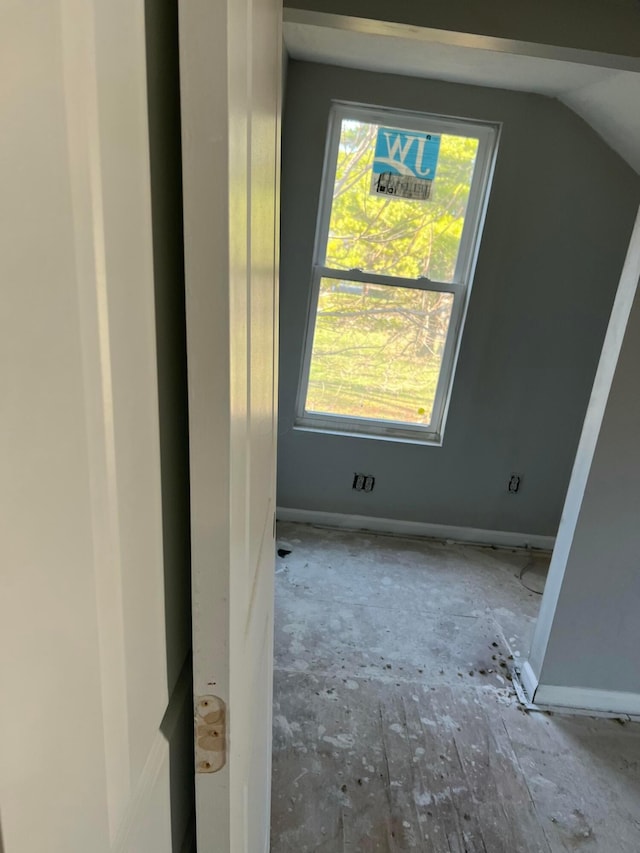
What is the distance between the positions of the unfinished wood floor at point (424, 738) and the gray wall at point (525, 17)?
2226mm

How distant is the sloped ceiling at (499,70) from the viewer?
2.15m

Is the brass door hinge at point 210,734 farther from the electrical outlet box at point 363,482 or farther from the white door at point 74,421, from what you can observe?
the electrical outlet box at point 363,482

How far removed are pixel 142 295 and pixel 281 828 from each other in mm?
1707

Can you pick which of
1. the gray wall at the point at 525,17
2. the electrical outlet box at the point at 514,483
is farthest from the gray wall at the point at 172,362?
the electrical outlet box at the point at 514,483

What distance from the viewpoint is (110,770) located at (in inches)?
16.0

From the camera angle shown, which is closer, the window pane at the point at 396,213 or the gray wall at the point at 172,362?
the gray wall at the point at 172,362

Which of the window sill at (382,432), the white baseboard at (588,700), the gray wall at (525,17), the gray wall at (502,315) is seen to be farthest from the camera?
the window sill at (382,432)

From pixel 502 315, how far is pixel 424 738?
2140mm

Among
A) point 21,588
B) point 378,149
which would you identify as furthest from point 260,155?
point 378,149

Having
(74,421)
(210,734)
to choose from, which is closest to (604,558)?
(210,734)

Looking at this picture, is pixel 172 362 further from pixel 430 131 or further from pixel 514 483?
pixel 514 483

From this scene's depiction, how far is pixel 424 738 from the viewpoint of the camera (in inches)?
74.2

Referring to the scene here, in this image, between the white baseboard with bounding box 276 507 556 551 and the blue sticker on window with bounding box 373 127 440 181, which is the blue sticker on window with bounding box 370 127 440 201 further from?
the white baseboard with bounding box 276 507 556 551

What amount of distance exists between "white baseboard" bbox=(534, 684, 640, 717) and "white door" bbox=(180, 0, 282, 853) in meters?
1.68
